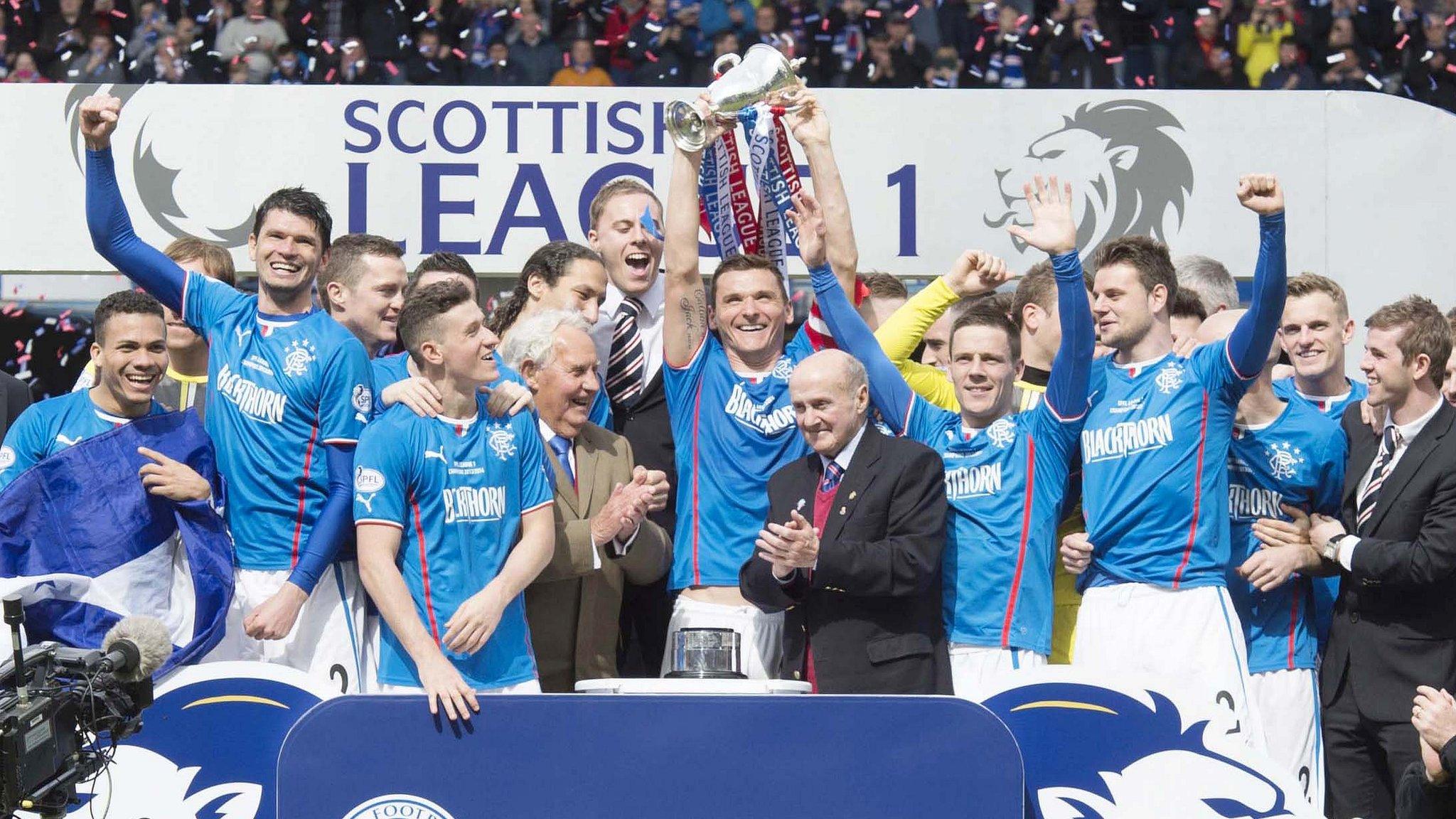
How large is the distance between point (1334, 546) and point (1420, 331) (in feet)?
2.51

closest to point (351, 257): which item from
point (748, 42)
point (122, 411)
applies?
point (122, 411)

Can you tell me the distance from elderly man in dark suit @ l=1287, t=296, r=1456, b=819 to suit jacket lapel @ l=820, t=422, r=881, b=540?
4.95 ft

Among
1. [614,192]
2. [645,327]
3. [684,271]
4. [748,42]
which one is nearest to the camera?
[684,271]

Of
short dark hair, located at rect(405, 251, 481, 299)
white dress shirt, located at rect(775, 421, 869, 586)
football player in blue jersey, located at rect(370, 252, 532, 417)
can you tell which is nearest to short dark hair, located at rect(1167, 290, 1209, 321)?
white dress shirt, located at rect(775, 421, 869, 586)

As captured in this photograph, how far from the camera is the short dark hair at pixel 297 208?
529cm

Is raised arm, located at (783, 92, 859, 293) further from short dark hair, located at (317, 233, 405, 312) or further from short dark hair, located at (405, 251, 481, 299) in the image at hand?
short dark hair, located at (317, 233, 405, 312)

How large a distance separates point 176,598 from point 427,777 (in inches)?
49.7

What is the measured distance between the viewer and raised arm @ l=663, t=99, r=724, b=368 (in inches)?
222

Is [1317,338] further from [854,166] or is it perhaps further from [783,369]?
[854,166]

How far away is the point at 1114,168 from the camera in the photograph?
786cm

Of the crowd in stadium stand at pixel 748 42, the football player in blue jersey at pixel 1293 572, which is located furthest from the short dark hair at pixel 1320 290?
the crowd in stadium stand at pixel 748 42

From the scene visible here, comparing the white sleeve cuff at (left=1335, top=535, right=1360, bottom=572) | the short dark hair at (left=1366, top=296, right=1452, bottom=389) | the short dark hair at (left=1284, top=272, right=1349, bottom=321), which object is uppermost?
the short dark hair at (left=1284, top=272, right=1349, bottom=321)

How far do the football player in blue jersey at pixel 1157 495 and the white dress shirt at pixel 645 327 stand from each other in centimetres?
160

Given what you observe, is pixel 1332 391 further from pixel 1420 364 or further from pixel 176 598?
pixel 176 598
